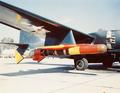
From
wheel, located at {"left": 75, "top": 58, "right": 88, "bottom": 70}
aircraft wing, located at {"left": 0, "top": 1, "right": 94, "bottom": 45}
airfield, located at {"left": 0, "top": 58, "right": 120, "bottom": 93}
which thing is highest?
aircraft wing, located at {"left": 0, "top": 1, "right": 94, "bottom": 45}

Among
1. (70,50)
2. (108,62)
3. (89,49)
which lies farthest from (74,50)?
(108,62)

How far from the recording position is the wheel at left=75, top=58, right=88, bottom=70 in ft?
33.9

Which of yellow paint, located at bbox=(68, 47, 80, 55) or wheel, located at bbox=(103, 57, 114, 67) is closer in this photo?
yellow paint, located at bbox=(68, 47, 80, 55)

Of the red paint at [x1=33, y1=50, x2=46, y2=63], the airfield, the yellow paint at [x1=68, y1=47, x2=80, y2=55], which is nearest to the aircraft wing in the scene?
the red paint at [x1=33, y1=50, x2=46, y2=63]

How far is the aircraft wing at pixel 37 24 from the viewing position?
8302 mm

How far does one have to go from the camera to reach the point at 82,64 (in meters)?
10.5

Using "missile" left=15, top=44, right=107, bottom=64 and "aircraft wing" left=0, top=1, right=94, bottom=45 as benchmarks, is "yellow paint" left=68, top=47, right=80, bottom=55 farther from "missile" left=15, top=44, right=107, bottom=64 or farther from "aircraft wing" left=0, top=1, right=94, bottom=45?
"aircraft wing" left=0, top=1, right=94, bottom=45

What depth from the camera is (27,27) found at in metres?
10.8

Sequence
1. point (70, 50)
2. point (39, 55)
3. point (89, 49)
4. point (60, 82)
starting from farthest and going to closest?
point (39, 55) → point (70, 50) → point (89, 49) → point (60, 82)

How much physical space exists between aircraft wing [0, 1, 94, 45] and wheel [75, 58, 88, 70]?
197 cm

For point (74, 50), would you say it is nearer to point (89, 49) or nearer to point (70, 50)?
point (70, 50)

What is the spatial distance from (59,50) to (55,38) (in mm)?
1627

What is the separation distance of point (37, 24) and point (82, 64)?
4.91m

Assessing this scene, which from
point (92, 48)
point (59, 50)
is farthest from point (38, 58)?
point (92, 48)
